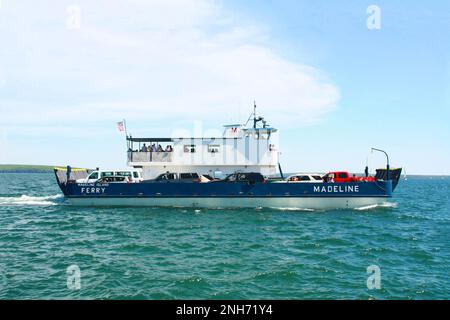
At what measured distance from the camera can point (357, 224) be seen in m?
19.9

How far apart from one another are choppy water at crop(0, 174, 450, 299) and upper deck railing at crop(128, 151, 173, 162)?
648 centimetres

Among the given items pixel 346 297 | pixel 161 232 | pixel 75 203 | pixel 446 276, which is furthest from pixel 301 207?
pixel 75 203

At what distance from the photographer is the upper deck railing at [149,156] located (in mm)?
28594

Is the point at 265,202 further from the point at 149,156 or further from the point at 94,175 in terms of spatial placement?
the point at 94,175

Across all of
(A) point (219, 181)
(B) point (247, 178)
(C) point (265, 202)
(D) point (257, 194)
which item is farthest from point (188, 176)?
(C) point (265, 202)

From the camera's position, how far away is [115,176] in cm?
2733

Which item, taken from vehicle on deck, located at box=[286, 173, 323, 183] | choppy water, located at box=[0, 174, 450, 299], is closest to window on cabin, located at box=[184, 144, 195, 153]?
choppy water, located at box=[0, 174, 450, 299]

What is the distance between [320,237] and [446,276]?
6.01m

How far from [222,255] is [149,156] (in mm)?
17317

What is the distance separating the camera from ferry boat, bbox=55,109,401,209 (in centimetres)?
2470

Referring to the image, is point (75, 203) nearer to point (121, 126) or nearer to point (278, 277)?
point (121, 126)

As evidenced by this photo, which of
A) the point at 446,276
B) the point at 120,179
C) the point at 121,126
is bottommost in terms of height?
the point at 446,276

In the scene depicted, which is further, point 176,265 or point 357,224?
point 357,224

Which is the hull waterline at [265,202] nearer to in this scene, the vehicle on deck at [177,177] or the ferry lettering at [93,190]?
the vehicle on deck at [177,177]
